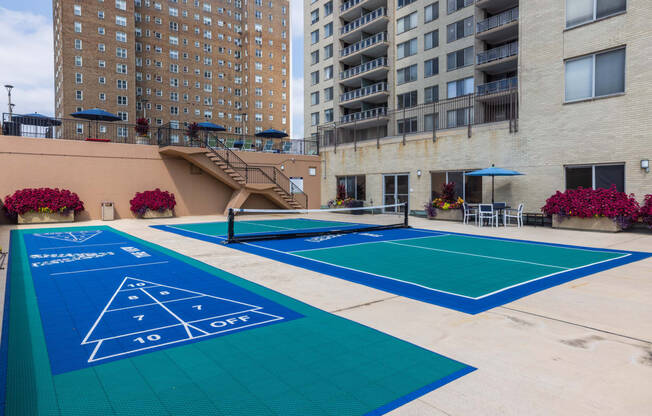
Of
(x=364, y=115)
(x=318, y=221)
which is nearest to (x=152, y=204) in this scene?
(x=318, y=221)

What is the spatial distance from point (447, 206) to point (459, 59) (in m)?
19.8

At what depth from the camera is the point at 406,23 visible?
41.7m

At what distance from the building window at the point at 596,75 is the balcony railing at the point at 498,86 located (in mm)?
13418

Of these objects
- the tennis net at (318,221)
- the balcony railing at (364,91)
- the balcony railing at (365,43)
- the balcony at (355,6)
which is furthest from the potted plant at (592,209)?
the balcony at (355,6)

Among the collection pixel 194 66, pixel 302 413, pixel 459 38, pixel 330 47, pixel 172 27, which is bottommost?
pixel 302 413

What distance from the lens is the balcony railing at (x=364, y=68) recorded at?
42.7m

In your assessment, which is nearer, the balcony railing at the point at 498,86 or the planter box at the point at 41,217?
the planter box at the point at 41,217

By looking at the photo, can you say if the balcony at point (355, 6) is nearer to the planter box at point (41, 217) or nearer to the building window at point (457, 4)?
the building window at point (457, 4)

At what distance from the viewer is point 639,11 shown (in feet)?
53.8

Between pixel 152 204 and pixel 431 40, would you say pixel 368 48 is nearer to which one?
pixel 431 40

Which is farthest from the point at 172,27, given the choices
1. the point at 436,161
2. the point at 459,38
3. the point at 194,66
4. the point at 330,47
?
the point at 436,161

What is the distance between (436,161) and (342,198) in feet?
26.7

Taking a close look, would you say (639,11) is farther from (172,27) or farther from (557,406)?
(172,27)

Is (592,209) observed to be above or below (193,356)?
above
